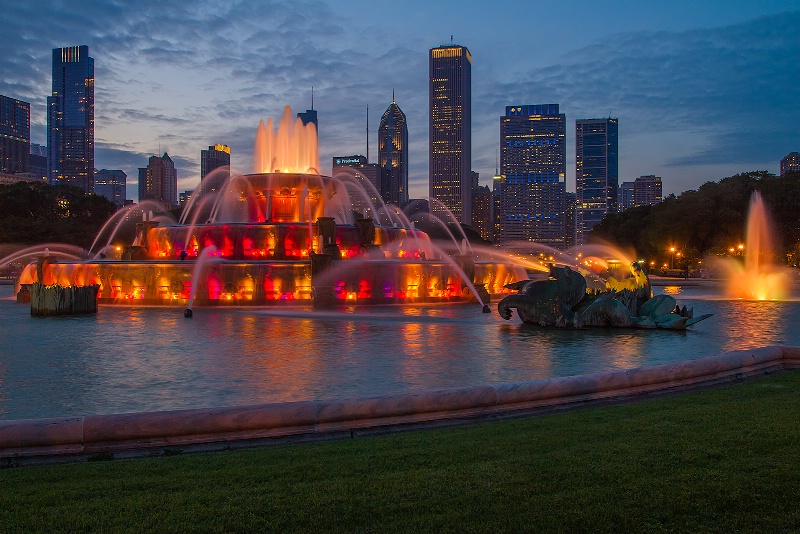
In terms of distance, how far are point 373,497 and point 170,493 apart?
56.6 inches

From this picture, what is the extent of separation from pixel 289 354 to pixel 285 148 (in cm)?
3108

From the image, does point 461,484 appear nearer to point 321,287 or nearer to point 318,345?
point 318,345

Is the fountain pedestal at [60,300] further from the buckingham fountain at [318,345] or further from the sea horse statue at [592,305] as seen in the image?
the sea horse statue at [592,305]

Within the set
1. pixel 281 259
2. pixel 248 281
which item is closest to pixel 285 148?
pixel 281 259

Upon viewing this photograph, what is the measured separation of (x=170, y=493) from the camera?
15.6 feet

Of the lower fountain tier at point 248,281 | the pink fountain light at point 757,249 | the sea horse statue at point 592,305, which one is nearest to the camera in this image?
the sea horse statue at point 592,305

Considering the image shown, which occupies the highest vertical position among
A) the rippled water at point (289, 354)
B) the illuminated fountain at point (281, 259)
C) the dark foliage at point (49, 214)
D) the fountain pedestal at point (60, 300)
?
the dark foliage at point (49, 214)

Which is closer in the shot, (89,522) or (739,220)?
(89,522)

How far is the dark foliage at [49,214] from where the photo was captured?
64562 mm

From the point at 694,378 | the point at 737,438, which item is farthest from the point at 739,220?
the point at 737,438

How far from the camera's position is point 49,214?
78000 mm

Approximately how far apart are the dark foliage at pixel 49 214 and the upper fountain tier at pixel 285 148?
33.6 metres

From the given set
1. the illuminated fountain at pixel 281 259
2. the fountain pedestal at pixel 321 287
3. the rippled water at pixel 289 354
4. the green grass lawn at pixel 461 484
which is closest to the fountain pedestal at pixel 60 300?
the rippled water at pixel 289 354

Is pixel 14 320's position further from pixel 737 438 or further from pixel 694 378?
pixel 737 438
